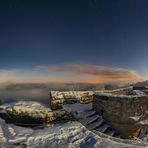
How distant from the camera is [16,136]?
473 cm

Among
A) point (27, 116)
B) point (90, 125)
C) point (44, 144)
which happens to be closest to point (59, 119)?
point (27, 116)

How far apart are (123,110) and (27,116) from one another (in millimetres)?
4701

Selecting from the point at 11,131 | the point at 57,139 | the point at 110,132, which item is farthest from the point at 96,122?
the point at 57,139

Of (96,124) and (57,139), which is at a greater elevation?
(57,139)

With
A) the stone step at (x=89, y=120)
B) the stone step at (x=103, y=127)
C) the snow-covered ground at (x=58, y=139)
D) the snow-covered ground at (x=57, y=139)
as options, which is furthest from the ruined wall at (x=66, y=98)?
the snow-covered ground at (x=58, y=139)

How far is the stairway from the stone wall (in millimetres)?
185

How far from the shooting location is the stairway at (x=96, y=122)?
30.5ft

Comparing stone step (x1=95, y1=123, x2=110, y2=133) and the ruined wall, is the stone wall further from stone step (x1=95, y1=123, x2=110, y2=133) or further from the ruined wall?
the ruined wall

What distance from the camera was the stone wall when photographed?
9.65 meters

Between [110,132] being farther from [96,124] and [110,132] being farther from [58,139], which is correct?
[58,139]

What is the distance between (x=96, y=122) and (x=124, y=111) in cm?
115

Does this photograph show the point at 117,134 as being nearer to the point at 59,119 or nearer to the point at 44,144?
the point at 59,119

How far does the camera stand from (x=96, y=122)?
9648 millimetres

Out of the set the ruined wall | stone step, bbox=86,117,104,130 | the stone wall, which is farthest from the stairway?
the ruined wall
